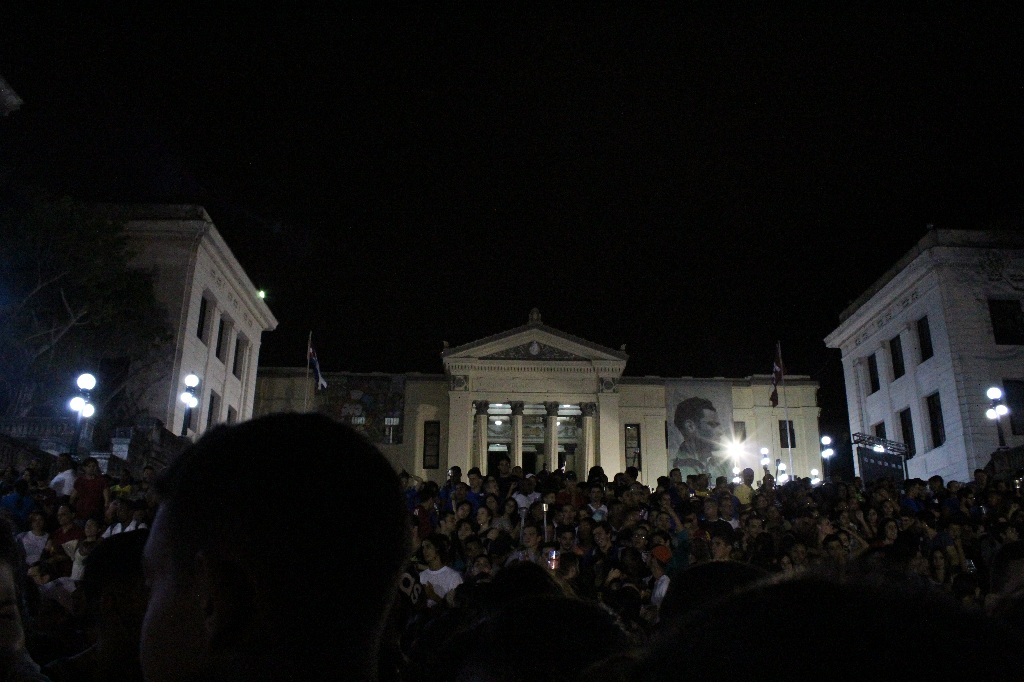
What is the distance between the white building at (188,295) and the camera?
33438mm

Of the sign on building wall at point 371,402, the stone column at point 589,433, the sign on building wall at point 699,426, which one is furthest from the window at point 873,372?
the sign on building wall at point 371,402

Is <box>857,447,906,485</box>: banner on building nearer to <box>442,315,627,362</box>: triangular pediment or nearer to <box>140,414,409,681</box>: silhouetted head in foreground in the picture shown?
<box>442,315,627,362</box>: triangular pediment

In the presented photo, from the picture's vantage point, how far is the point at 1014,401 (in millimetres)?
32750

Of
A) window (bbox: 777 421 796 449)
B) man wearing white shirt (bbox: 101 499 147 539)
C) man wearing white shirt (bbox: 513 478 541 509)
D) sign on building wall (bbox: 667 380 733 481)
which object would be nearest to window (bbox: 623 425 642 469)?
sign on building wall (bbox: 667 380 733 481)

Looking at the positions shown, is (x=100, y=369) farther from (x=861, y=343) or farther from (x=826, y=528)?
(x=861, y=343)

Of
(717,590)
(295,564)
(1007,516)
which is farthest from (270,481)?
(1007,516)

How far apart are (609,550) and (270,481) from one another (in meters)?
9.86

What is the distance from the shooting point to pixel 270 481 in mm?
1509

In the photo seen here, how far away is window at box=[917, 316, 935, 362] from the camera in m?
36.6

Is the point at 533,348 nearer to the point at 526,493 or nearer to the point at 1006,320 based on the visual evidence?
the point at 1006,320

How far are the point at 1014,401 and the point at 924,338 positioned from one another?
5488mm

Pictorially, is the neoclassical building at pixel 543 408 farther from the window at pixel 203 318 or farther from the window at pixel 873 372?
the window at pixel 203 318

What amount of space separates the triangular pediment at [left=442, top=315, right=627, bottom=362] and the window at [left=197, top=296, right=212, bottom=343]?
13997 millimetres

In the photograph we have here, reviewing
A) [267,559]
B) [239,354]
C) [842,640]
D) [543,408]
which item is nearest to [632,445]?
[543,408]
